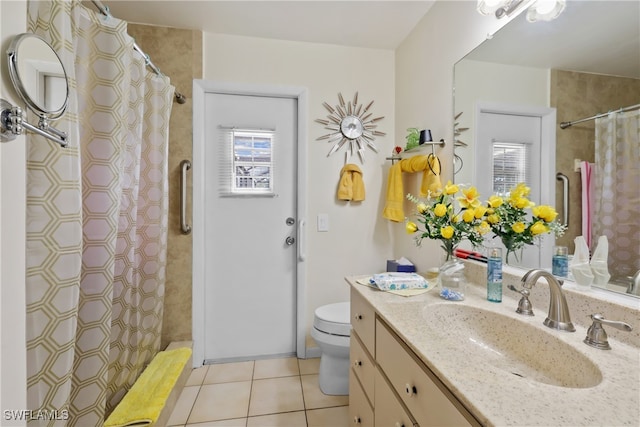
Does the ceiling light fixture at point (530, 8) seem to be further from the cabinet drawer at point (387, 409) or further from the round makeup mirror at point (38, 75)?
the round makeup mirror at point (38, 75)

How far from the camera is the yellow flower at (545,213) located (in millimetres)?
989

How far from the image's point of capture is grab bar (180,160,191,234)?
188 cm

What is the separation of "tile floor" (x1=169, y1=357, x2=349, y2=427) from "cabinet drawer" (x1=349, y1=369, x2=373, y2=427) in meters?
0.28

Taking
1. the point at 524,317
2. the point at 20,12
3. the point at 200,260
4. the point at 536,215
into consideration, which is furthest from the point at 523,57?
the point at 200,260

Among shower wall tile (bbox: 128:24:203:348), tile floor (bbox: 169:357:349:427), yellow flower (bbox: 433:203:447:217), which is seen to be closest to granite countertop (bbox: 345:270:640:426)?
yellow flower (bbox: 433:203:447:217)

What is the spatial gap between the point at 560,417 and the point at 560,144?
36.1 inches

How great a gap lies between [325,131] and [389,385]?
167 centimetres

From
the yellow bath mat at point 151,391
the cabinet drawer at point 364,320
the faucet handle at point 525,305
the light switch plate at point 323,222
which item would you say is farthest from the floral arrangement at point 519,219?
the yellow bath mat at point 151,391

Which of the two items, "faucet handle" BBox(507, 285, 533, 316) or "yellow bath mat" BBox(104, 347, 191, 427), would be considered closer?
"faucet handle" BBox(507, 285, 533, 316)

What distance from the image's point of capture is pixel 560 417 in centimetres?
48

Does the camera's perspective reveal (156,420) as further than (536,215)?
Yes

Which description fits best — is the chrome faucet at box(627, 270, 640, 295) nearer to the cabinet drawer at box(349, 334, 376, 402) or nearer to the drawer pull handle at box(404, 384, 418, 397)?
the drawer pull handle at box(404, 384, 418, 397)

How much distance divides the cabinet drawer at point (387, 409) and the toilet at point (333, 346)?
0.60 meters

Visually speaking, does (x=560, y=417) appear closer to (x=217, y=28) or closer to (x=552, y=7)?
(x=552, y=7)
